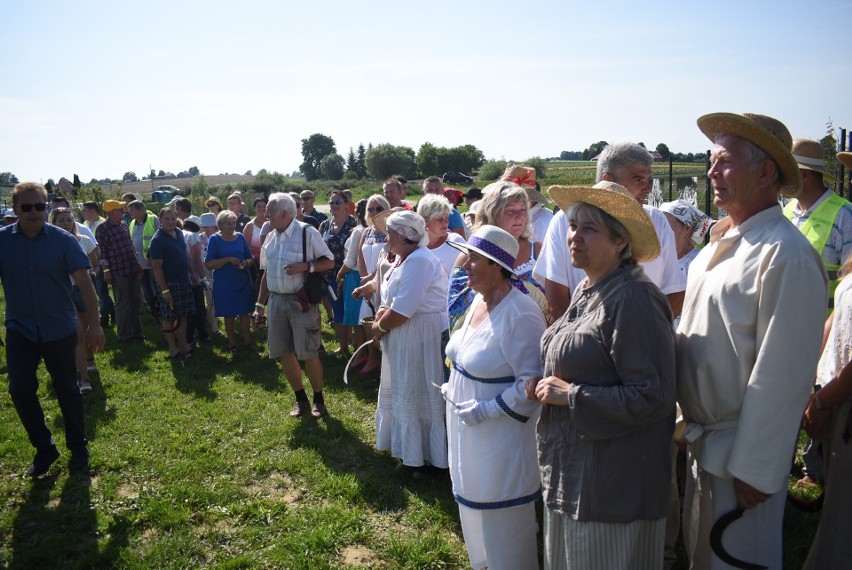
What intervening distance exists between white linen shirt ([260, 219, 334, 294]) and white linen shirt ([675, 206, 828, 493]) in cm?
397

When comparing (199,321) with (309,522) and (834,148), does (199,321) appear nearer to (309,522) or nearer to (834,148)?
(309,522)

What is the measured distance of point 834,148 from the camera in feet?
28.1

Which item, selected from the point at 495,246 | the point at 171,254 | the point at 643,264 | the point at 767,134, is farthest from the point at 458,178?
the point at 767,134

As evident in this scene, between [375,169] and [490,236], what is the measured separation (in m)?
60.4

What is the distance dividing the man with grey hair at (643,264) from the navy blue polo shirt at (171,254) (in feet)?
20.3

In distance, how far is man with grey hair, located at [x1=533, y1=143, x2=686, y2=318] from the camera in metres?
3.16

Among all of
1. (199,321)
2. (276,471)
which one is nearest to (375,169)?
(199,321)

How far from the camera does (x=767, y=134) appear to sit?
2.08 metres

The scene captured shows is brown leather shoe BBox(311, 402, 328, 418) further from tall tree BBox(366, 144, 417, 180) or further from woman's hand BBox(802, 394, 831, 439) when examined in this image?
tall tree BBox(366, 144, 417, 180)

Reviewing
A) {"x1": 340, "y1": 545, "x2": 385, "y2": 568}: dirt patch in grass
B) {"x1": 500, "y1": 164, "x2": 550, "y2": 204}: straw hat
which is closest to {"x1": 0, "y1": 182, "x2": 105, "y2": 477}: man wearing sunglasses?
{"x1": 340, "y1": 545, "x2": 385, "y2": 568}: dirt patch in grass

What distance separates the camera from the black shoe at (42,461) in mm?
4711

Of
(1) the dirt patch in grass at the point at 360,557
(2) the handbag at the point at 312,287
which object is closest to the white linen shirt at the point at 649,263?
(1) the dirt patch in grass at the point at 360,557

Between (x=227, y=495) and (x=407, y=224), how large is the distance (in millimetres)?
2453

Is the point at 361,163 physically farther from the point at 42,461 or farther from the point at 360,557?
the point at 360,557
